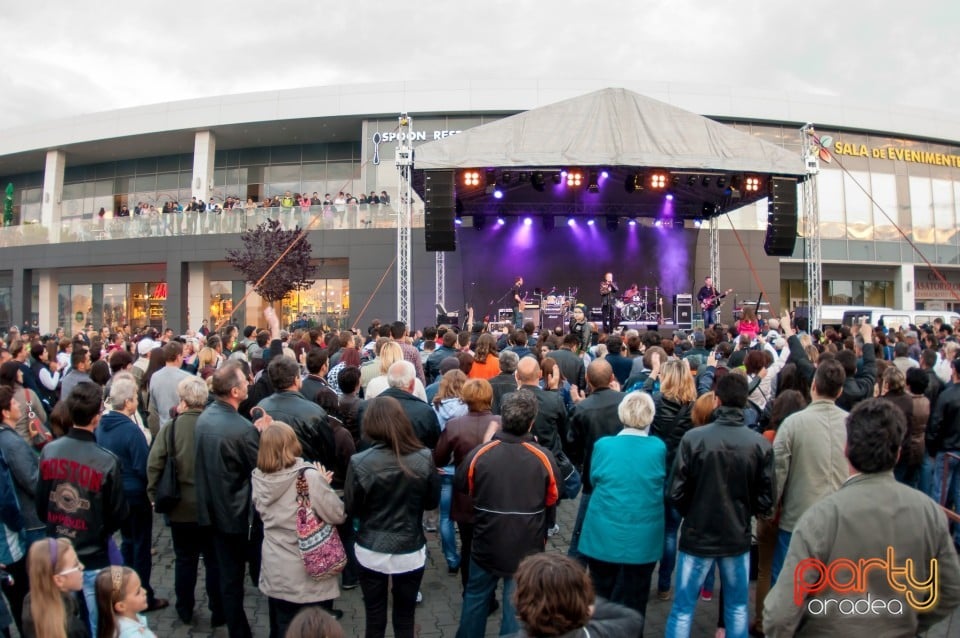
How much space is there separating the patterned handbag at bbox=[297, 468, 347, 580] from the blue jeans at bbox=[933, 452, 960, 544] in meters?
4.98

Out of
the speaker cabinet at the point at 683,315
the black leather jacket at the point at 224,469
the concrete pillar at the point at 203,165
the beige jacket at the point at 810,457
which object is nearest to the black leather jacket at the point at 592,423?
the beige jacket at the point at 810,457

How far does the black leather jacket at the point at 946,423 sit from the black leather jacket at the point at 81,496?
6.21 metres

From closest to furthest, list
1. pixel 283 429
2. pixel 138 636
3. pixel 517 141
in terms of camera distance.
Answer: pixel 138 636 → pixel 283 429 → pixel 517 141

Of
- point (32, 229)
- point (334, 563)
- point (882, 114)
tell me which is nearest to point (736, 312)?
point (882, 114)

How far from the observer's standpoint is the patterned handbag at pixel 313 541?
3480 millimetres

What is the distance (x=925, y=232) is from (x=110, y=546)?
34.2m

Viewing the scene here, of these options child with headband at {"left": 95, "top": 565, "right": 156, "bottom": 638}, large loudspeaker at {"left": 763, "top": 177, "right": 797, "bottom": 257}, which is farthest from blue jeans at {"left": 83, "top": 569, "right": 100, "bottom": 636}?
large loudspeaker at {"left": 763, "top": 177, "right": 797, "bottom": 257}

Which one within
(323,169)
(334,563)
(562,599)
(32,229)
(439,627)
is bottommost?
(439,627)

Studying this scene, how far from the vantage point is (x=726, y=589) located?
145 inches

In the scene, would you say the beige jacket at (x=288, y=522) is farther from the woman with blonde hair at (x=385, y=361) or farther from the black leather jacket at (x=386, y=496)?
the woman with blonde hair at (x=385, y=361)

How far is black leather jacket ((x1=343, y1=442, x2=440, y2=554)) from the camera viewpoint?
351 cm

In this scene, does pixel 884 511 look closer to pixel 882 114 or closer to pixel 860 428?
pixel 860 428

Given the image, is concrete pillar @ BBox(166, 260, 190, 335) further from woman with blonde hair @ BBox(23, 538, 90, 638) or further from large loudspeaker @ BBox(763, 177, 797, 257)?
woman with blonde hair @ BBox(23, 538, 90, 638)

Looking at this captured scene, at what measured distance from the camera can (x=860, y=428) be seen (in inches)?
95.1
